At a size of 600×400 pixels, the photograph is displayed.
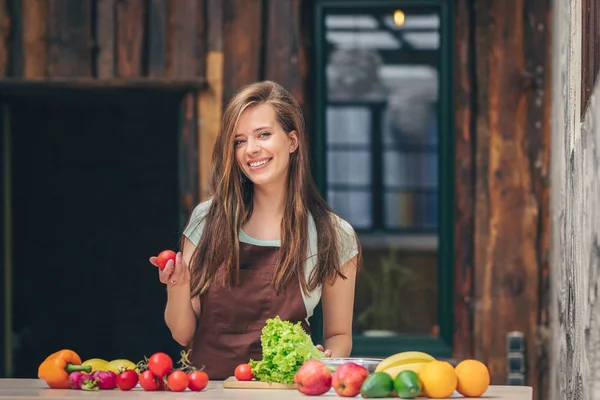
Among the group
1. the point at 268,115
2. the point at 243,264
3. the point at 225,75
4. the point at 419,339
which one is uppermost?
→ the point at 225,75

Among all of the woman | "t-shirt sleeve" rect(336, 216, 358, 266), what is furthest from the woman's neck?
"t-shirt sleeve" rect(336, 216, 358, 266)

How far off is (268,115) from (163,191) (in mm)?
3798

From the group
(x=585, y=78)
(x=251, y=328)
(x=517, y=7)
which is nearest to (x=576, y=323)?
(x=585, y=78)

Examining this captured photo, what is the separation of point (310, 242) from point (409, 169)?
8.33 ft

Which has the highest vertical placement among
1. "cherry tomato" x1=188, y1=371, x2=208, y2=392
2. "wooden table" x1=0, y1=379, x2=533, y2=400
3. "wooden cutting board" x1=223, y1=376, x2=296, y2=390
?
"cherry tomato" x1=188, y1=371, x2=208, y2=392

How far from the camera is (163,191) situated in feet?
24.7

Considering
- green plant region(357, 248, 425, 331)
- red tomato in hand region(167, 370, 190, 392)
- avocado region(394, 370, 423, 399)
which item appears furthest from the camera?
green plant region(357, 248, 425, 331)

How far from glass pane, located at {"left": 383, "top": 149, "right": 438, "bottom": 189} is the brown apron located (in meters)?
2.43

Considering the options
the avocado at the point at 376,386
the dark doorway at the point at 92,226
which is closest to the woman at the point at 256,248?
the avocado at the point at 376,386

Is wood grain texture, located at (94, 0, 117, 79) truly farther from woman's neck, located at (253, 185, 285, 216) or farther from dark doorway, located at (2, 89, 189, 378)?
woman's neck, located at (253, 185, 285, 216)

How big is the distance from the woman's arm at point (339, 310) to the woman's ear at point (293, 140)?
0.46 metres

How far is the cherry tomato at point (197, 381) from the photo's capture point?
3256 millimetres

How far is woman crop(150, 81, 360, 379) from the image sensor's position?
3.78 m

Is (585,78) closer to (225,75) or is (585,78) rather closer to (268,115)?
(268,115)
